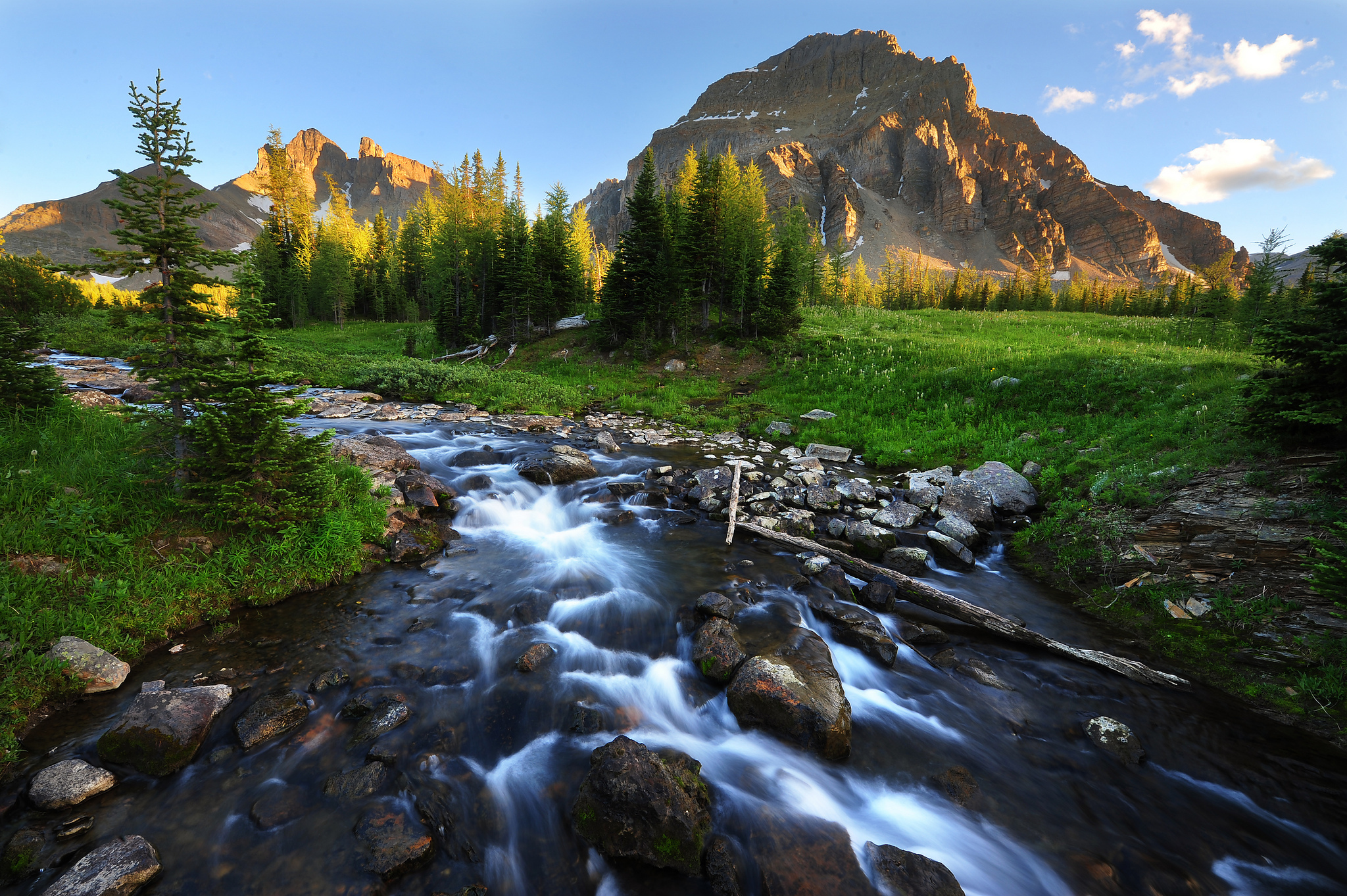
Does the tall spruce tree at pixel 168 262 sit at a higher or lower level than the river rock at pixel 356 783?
higher

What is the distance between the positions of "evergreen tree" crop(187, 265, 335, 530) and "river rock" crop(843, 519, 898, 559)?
395 inches

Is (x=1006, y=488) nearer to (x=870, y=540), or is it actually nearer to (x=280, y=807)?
(x=870, y=540)

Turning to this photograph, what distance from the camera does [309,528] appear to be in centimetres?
788

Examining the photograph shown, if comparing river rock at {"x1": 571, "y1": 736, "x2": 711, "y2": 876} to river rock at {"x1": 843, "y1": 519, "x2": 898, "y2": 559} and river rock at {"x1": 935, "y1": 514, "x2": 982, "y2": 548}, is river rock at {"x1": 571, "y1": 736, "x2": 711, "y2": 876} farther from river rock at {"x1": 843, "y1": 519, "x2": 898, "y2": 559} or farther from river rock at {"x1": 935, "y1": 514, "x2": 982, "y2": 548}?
river rock at {"x1": 935, "y1": 514, "x2": 982, "y2": 548}

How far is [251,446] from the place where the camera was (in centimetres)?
714

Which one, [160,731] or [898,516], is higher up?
[898,516]

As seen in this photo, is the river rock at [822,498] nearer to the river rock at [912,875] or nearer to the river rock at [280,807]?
the river rock at [912,875]

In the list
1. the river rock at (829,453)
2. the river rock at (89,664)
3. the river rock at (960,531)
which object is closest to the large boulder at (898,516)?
the river rock at (960,531)

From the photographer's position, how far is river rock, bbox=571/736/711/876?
4.08 metres

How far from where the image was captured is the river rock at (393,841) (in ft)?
13.0

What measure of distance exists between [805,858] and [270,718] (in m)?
5.75

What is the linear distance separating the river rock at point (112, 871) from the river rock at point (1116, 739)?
9316 mm

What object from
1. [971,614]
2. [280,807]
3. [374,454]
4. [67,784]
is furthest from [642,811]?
[374,454]

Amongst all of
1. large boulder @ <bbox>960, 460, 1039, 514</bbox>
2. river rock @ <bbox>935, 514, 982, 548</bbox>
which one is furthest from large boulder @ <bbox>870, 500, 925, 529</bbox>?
large boulder @ <bbox>960, 460, 1039, 514</bbox>
